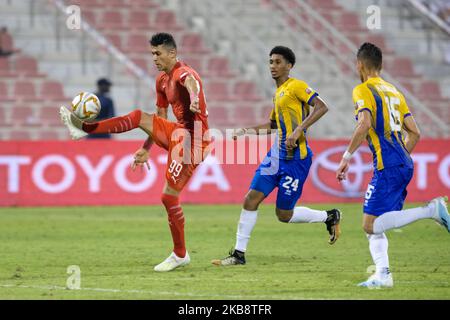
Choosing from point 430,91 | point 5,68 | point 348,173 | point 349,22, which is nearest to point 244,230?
point 348,173

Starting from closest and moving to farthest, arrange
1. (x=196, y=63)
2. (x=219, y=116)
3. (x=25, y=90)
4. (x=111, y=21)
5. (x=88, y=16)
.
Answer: (x=25, y=90) < (x=219, y=116) < (x=88, y=16) < (x=196, y=63) < (x=111, y=21)

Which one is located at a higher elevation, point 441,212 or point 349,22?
point 349,22

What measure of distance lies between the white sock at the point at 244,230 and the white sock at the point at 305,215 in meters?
0.51

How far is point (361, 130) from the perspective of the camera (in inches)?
336

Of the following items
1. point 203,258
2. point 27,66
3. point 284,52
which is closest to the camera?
point 284,52

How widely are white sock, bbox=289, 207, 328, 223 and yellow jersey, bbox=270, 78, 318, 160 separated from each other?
2.24ft

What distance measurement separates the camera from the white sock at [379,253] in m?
8.61

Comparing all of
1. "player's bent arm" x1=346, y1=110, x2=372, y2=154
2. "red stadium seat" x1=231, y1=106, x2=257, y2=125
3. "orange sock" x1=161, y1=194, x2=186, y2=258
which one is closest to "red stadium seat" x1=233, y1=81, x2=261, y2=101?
"red stadium seat" x1=231, y1=106, x2=257, y2=125

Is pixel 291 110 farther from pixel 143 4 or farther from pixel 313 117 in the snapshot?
pixel 143 4

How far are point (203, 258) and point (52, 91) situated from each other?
42.6ft

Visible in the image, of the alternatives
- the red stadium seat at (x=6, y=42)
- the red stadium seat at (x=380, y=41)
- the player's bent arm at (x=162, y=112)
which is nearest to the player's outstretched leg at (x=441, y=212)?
the player's bent arm at (x=162, y=112)

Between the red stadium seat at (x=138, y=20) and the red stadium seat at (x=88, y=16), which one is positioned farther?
the red stadium seat at (x=138, y=20)

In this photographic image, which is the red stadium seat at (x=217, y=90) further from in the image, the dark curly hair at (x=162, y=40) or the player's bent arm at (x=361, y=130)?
the player's bent arm at (x=361, y=130)
